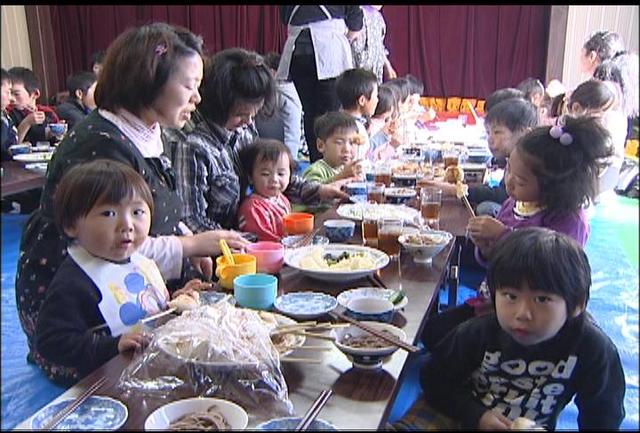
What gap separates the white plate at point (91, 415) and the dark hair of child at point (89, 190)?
1.33 ft

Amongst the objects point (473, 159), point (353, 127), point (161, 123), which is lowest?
point (473, 159)

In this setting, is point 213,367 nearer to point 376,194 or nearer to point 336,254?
point 336,254

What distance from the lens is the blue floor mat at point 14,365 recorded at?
0.54 m

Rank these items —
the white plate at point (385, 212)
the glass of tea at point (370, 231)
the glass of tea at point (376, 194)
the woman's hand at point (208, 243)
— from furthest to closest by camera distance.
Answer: the glass of tea at point (376, 194) → the white plate at point (385, 212) → the glass of tea at point (370, 231) → the woman's hand at point (208, 243)

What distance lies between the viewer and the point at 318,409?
0.83 meters

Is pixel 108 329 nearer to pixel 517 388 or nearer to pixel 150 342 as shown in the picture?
pixel 150 342

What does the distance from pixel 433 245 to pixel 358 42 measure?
2694 mm

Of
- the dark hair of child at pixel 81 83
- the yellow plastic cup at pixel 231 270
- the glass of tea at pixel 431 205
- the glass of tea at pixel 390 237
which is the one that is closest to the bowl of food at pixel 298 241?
the glass of tea at pixel 390 237

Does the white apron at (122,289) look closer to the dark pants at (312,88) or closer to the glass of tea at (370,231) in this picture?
the glass of tea at (370,231)

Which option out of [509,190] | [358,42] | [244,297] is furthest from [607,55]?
[244,297]

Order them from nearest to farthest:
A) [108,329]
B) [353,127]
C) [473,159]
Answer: [108,329] < [353,127] < [473,159]

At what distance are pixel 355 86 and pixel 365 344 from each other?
2.20 metres

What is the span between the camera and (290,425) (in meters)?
0.79

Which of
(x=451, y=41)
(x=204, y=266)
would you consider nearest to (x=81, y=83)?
(x=204, y=266)
